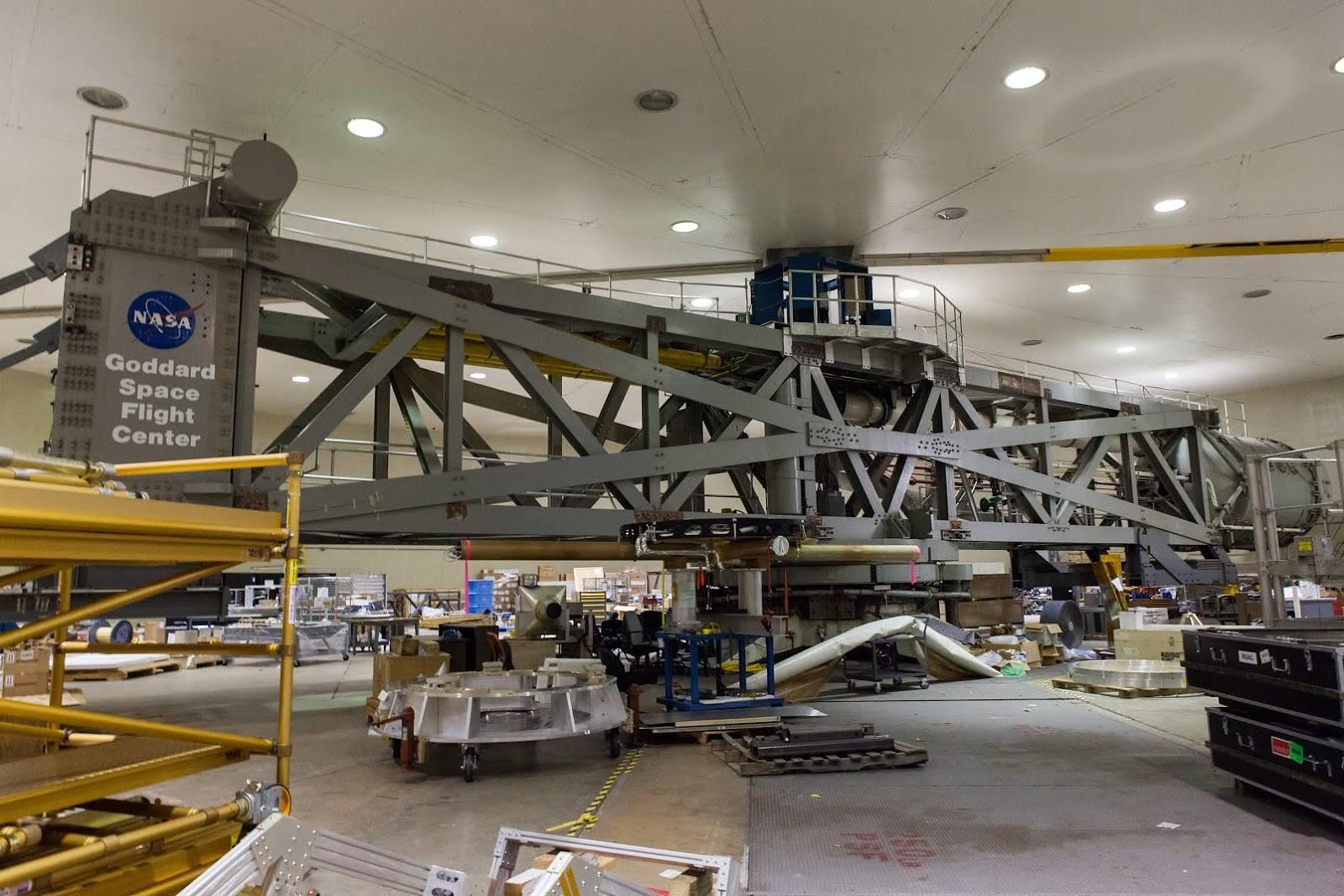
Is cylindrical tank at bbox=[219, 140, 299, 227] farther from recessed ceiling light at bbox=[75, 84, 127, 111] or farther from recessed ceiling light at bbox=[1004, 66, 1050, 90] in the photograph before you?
recessed ceiling light at bbox=[1004, 66, 1050, 90]

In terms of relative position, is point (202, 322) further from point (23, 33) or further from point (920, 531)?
point (920, 531)

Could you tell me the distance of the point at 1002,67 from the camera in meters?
7.96

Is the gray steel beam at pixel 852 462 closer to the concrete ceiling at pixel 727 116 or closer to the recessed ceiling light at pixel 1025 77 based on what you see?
the concrete ceiling at pixel 727 116

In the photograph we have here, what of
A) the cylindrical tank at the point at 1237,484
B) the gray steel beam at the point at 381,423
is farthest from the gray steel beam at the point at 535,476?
the cylindrical tank at the point at 1237,484

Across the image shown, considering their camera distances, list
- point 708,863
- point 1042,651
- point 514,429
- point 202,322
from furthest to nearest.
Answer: point 514,429, point 1042,651, point 202,322, point 708,863

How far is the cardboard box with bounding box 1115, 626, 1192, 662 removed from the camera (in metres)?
11.5

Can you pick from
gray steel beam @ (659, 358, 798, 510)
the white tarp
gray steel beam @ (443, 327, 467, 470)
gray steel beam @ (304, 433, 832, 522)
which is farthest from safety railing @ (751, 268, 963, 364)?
gray steel beam @ (443, 327, 467, 470)

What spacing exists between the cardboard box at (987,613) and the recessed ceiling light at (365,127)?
11481mm

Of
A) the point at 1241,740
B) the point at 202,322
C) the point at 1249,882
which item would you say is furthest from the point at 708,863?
the point at 202,322

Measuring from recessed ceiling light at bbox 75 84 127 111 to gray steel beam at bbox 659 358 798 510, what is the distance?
6819 millimetres

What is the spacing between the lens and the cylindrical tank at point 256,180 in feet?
21.8

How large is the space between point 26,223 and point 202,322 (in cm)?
653

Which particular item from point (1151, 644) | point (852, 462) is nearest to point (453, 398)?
point (852, 462)

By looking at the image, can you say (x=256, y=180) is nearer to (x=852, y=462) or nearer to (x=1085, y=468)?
(x=852, y=462)
